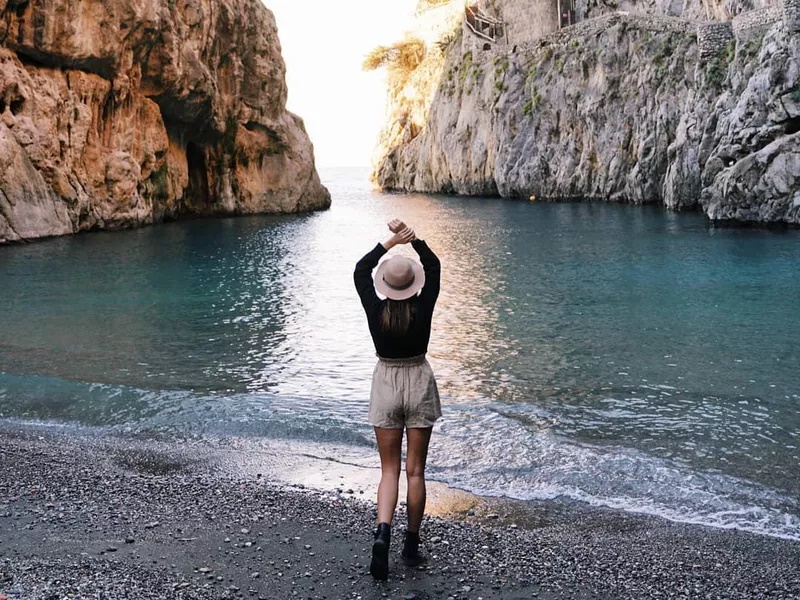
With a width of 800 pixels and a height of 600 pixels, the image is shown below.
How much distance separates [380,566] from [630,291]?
1618 cm

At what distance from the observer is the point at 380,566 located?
19.5 ft

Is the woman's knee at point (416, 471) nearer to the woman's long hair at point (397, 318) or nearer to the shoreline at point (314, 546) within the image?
the shoreline at point (314, 546)

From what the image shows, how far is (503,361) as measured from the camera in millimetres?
14016

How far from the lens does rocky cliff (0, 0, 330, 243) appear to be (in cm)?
3422

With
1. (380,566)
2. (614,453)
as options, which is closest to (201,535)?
(380,566)

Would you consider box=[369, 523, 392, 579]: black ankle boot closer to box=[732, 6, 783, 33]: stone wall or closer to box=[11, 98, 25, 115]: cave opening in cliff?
box=[11, 98, 25, 115]: cave opening in cliff

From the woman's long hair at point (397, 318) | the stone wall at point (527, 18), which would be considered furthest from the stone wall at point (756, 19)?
the woman's long hair at point (397, 318)

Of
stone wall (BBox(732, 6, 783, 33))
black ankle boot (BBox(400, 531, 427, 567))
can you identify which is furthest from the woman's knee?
stone wall (BBox(732, 6, 783, 33))

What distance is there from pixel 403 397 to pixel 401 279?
34.2 inches

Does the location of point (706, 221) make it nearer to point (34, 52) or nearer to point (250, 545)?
point (34, 52)

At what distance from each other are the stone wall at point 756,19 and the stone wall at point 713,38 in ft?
5.60

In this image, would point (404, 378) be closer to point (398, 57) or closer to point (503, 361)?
point (503, 361)

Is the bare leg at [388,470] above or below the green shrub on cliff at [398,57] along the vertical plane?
below

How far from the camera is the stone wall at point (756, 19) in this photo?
3988 centimetres
